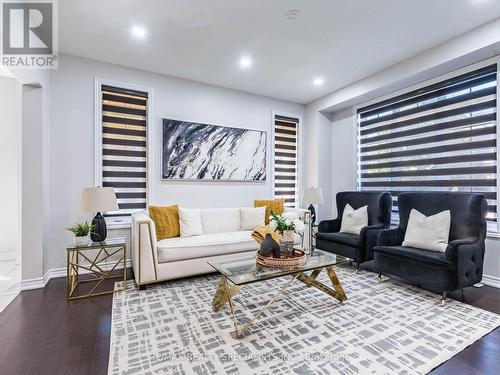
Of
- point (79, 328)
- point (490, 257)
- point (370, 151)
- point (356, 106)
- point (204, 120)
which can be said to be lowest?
point (79, 328)

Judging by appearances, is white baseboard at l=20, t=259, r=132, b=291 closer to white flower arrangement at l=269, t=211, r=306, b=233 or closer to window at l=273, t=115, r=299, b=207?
white flower arrangement at l=269, t=211, r=306, b=233

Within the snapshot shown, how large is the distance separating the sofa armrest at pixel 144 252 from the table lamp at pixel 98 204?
40 cm

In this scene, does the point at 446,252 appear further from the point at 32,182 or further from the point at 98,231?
the point at 32,182

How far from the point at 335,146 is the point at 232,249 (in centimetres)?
303

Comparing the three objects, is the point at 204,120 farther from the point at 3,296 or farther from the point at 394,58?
the point at 3,296

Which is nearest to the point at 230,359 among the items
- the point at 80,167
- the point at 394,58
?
the point at 80,167

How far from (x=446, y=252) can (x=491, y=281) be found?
113 cm

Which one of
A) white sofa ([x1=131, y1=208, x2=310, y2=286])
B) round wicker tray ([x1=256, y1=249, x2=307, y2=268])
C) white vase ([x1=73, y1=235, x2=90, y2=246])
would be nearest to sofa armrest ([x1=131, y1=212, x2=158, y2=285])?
white sofa ([x1=131, y1=208, x2=310, y2=286])

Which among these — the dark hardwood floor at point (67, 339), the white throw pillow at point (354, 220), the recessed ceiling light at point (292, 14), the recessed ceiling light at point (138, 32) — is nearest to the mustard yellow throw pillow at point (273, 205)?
the white throw pillow at point (354, 220)

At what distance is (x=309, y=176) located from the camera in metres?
5.19

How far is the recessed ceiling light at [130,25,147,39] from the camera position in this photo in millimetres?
2792

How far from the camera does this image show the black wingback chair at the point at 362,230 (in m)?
3.41

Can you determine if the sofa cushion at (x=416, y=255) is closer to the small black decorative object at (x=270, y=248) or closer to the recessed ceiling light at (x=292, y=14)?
the small black decorative object at (x=270, y=248)

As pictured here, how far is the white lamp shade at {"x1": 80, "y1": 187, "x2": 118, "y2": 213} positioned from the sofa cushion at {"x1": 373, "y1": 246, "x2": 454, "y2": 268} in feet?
10.2
